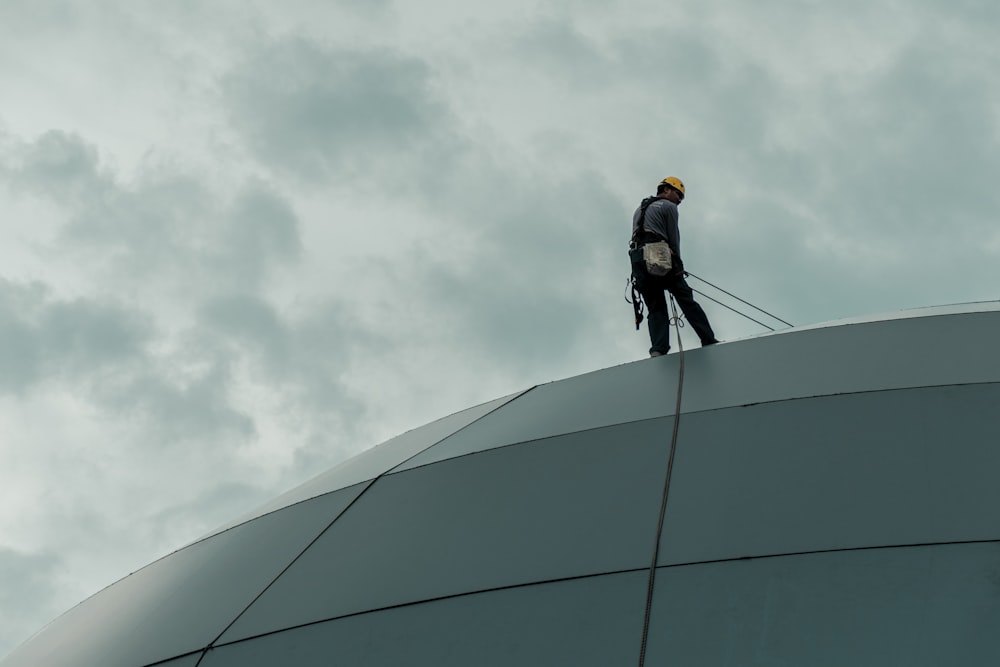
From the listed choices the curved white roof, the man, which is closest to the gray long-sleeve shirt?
the man

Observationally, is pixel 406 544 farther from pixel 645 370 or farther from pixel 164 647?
pixel 645 370

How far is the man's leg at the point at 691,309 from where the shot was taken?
51.3 feet

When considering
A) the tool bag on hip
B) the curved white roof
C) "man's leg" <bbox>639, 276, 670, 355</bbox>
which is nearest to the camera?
the curved white roof

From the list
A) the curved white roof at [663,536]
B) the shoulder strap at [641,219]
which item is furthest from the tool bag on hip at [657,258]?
the curved white roof at [663,536]

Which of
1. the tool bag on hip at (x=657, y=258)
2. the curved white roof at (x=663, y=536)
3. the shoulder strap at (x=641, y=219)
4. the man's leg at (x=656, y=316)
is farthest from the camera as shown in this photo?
the shoulder strap at (x=641, y=219)

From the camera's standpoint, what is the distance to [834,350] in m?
13.5

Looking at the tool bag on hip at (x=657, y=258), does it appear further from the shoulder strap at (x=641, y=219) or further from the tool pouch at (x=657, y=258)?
the shoulder strap at (x=641, y=219)

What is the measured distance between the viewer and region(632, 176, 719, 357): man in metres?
15.6

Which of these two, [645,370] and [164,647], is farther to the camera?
[645,370]

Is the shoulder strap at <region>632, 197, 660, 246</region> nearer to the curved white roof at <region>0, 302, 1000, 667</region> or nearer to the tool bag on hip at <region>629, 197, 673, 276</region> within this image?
the tool bag on hip at <region>629, 197, 673, 276</region>

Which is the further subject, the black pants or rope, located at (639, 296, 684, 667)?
the black pants

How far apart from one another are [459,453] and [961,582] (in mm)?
6169

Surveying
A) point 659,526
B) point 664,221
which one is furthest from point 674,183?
point 659,526

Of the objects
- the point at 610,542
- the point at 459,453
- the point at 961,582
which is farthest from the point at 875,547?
the point at 459,453
